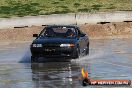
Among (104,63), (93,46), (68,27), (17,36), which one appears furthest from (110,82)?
(17,36)

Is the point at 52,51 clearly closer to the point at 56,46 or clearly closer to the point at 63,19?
the point at 56,46

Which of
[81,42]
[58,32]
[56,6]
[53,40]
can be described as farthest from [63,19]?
[53,40]

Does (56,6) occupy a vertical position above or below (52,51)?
below

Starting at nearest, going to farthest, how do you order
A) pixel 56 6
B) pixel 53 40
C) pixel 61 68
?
1. pixel 61 68
2. pixel 53 40
3. pixel 56 6

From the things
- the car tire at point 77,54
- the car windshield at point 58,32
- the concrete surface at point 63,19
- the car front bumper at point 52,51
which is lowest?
the concrete surface at point 63,19

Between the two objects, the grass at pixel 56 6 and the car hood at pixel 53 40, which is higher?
the car hood at pixel 53 40

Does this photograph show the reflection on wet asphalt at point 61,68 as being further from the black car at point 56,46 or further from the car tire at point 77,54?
the black car at point 56,46

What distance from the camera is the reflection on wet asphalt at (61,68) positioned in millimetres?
17609

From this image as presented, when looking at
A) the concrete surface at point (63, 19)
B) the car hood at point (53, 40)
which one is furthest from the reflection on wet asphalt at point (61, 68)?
the concrete surface at point (63, 19)

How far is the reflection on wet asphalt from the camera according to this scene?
17609 mm

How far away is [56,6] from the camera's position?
41969mm

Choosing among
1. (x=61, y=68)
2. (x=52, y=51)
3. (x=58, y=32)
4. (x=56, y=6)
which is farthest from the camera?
(x=56, y=6)

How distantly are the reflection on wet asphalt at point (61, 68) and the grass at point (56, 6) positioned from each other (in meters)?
10.4

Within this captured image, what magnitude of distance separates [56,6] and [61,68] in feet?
68.7
